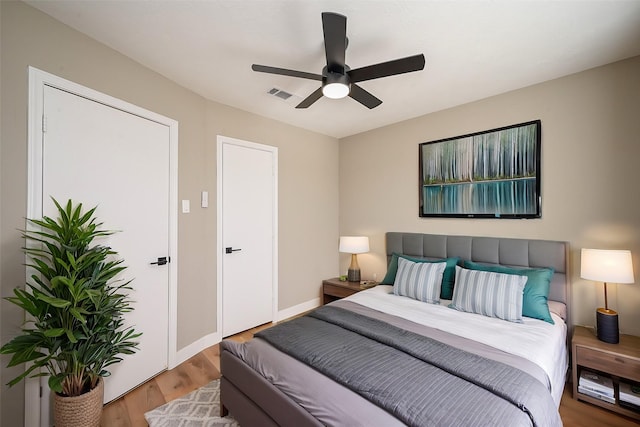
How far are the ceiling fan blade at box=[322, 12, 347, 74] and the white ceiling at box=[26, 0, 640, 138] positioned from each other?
0.26m

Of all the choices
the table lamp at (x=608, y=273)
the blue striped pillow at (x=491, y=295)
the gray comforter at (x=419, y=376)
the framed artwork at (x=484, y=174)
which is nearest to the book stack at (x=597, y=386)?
the table lamp at (x=608, y=273)

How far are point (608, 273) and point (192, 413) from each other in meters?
3.14

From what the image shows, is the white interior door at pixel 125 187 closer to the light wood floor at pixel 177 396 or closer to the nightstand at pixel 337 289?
the light wood floor at pixel 177 396

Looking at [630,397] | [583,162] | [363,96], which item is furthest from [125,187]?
[630,397]

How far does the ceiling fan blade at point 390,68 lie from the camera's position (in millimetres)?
1631

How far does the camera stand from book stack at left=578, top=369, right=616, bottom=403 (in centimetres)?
195

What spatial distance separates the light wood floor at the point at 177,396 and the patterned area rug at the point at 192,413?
0.25ft

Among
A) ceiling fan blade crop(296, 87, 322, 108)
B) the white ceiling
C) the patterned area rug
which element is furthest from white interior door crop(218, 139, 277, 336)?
ceiling fan blade crop(296, 87, 322, 108)

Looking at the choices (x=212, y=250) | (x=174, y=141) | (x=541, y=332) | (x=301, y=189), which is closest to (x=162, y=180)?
(x=174, y=141)

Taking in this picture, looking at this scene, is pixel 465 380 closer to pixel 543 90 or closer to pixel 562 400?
pixel 562 400

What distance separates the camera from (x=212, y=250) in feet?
9.69

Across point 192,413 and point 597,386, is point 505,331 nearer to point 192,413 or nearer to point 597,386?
point 597,386

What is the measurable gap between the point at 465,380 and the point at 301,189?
295 cm

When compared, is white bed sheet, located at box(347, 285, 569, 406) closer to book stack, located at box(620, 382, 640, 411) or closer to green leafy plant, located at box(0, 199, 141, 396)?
book stack, located at box(620, 382, 640, 411)
